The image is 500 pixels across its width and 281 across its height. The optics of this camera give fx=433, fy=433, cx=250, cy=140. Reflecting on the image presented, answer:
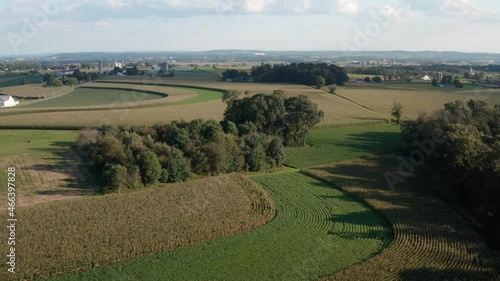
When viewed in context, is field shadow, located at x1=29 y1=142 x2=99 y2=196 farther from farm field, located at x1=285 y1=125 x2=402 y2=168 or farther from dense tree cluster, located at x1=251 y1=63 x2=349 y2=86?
dense tree cluster, located at x1=251 y1=63 x2=349 y2=86

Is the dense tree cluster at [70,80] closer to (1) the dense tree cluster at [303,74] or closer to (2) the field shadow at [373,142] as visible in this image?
(1) the dense tree cluster at [303,74]

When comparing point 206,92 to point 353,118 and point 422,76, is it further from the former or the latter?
point 422,76

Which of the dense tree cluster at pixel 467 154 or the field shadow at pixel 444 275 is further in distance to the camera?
the dense tree cluster at pixel 467 154

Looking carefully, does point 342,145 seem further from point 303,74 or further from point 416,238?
point 303,74

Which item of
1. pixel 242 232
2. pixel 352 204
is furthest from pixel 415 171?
pixel 242 232

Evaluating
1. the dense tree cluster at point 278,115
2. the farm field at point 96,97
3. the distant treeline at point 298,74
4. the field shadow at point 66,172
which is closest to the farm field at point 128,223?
the field shadow at point 66,172

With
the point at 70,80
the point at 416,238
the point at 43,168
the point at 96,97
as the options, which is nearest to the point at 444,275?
the point at 416,238

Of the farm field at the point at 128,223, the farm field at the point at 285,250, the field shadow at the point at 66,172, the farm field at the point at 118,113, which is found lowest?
the farm field at the point at 285,250
